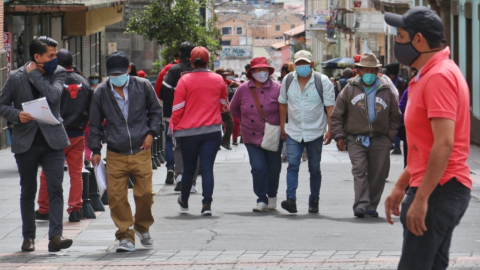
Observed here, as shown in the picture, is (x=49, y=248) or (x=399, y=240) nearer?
(x=49, y=248)

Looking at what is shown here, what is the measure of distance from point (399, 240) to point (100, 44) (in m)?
35.3

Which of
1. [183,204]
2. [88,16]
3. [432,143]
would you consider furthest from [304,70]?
[88,16]

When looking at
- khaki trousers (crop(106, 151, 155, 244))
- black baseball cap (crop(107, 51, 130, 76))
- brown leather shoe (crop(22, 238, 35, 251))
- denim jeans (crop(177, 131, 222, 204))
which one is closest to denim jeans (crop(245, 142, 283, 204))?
denim jeans (crop(177, 131, 222, 204))

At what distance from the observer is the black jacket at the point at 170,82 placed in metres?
13.1

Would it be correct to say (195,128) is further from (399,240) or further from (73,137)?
(399,240)

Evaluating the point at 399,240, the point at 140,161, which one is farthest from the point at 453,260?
the point at 140,161

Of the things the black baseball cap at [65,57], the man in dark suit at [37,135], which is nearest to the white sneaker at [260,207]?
the black baseball cap at [65,57]

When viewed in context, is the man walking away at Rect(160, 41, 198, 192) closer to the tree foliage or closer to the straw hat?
the straw hat

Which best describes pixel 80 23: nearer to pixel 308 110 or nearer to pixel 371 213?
pixel 308 110

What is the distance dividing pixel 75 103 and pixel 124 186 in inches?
87.3

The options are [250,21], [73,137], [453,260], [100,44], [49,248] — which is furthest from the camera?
[250,21]

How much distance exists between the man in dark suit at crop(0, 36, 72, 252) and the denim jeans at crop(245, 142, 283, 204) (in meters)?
3.12

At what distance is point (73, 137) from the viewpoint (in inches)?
A: 412

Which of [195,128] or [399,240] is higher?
[195,128]
